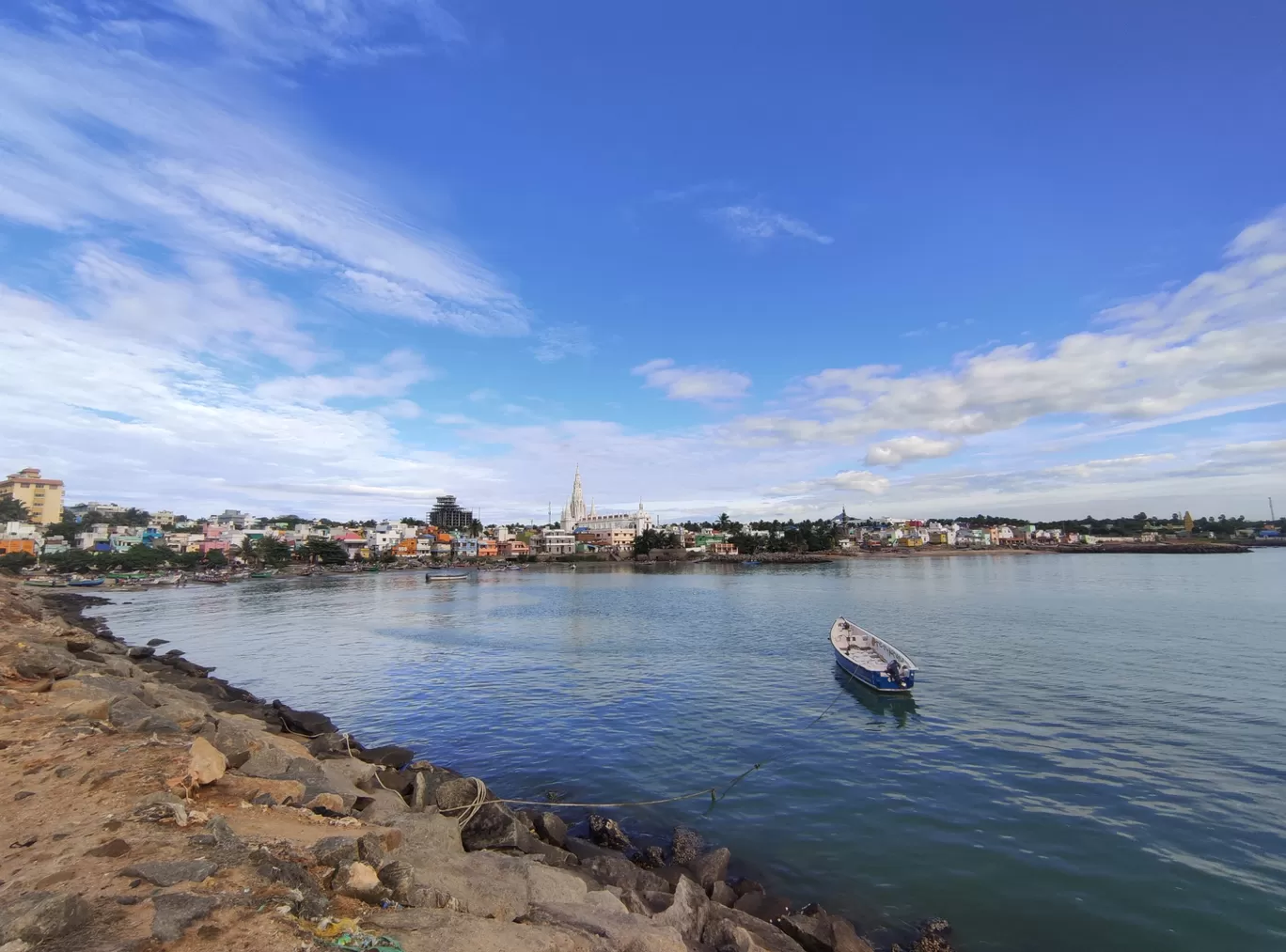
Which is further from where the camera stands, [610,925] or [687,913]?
[687,913]

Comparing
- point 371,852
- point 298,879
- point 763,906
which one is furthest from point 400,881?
point 763,906

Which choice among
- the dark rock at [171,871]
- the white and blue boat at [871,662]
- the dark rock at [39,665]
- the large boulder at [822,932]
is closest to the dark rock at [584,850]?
the large boulder at [822,932]

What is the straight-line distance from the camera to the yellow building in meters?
139

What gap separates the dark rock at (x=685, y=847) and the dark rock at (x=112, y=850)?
8.23 meters

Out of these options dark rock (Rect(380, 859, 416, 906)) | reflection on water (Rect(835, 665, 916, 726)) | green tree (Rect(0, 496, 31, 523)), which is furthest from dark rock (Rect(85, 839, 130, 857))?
green tree (Rect(0, 496, 31, 523))

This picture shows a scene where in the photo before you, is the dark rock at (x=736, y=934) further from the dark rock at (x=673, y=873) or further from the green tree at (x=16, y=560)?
the green tree at (x=16, y=560)

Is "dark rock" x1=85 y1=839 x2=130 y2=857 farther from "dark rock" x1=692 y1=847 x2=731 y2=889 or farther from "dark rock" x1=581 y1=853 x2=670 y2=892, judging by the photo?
"dark rock" x1=692 y1=847 x2=731 y2=889

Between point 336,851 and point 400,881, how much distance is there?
2.65 feet

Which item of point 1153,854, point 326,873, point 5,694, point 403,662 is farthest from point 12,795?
point 403,662

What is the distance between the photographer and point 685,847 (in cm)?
1141

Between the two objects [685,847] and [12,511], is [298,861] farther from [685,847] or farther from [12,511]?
[12,511]

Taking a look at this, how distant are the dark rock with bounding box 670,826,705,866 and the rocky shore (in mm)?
35

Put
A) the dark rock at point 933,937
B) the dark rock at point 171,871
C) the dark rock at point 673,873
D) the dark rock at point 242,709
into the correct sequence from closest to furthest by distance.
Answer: the dark rock at point 171,871
the dark rock at point 933,937
the dark rock at point 673,873
the dark rock at point 242,709

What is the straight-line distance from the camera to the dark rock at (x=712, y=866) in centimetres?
1034
